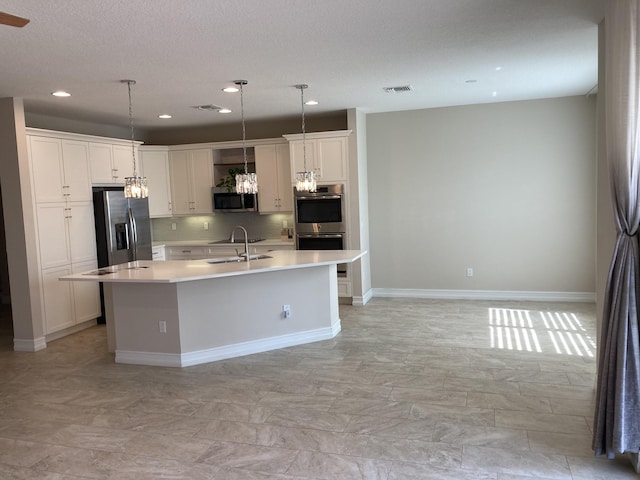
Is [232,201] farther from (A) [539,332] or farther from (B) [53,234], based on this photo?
(A) [539,332]

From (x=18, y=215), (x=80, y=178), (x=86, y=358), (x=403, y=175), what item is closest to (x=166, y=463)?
(x=86, y=358)

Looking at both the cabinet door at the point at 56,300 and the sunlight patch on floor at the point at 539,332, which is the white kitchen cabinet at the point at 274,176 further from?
the sunlight patch on floor at the point at 539,332

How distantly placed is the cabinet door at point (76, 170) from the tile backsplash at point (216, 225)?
2179 millimetres

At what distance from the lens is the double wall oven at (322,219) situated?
696cm

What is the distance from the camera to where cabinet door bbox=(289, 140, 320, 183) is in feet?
23.0

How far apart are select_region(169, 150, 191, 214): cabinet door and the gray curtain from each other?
6.36 metres

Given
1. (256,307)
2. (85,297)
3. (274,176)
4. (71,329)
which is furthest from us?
(274,176)

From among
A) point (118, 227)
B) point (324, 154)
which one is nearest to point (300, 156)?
point (324, 154)

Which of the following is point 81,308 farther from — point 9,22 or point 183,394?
point 9,22

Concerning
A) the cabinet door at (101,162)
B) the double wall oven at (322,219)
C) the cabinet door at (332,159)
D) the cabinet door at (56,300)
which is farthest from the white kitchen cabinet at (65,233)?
the cabinet door at (332,159)

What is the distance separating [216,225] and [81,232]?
2434mm

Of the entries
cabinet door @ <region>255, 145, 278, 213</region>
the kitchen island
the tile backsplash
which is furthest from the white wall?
the kitchen island

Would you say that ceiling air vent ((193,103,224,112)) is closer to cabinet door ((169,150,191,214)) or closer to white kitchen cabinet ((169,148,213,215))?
white kitchen cabinet ((169,148,213,215))

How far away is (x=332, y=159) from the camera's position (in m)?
6.95
